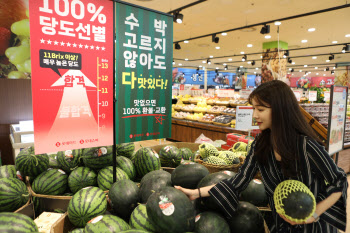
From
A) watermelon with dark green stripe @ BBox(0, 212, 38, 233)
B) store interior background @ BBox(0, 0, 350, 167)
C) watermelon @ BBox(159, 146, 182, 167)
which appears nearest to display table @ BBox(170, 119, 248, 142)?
store interior background @ BBox(0, 0, 350, 167)

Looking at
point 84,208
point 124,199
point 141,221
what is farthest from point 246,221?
point 84,208

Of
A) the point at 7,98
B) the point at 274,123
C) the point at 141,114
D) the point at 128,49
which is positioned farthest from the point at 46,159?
the point at 7,98

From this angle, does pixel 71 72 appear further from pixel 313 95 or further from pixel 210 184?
pixel 313 95

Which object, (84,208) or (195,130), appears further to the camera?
(195,130)

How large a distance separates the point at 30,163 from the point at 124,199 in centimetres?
90

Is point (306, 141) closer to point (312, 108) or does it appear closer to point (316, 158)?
point (316, 158)

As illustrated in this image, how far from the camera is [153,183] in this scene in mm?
1448

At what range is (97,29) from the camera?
153 cm

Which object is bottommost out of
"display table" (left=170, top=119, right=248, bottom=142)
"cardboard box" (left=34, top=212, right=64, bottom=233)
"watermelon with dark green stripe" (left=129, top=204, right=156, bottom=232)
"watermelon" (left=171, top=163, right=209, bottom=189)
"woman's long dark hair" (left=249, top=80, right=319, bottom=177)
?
"display table" (left=170, top=119, right=248, bottom=142)

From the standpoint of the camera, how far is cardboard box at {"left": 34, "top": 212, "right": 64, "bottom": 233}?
1.41 metres

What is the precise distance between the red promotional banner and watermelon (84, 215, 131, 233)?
551mm

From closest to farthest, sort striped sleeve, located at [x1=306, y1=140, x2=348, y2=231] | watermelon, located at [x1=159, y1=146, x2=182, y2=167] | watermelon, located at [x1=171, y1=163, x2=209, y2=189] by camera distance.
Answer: striped sleeve, located at [x1=306, y1=140, x2=348, y2=231] → watermelon, located at [x1=171, y1=163, x2=209, y2=189] → watermelon, located at [x1=159, y1=146, x2=182, y2=167]

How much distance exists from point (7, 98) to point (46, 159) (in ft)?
10.5

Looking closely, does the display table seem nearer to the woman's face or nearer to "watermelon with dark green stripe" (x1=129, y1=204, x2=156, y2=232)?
the woman's face
